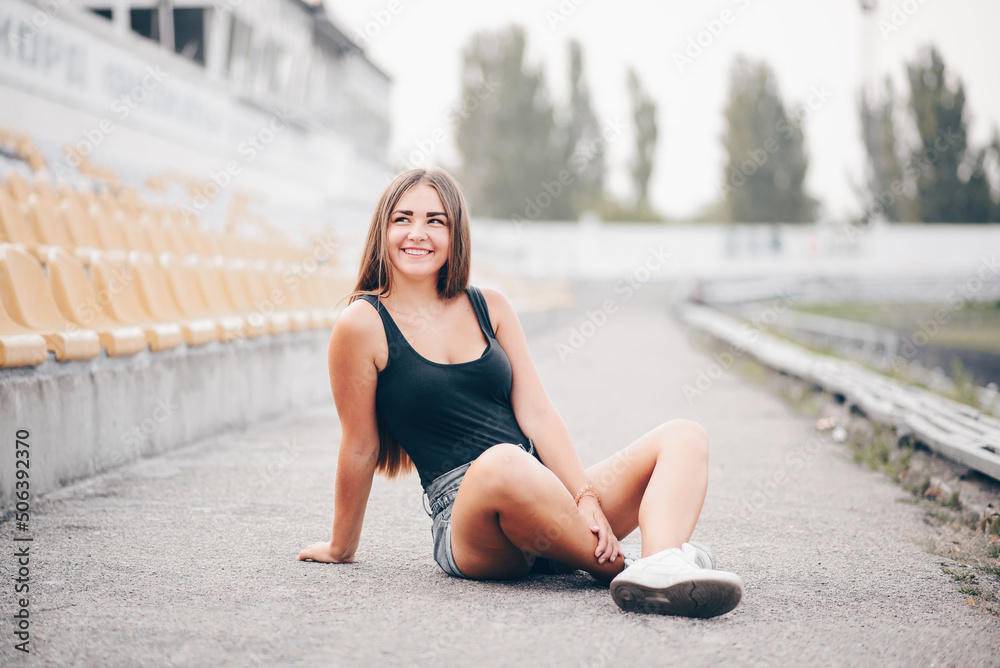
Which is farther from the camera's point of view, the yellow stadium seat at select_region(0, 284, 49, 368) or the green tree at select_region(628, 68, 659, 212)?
the green tree at select_region(628, 68, 659, 212)

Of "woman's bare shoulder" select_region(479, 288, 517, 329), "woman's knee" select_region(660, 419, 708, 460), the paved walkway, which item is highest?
"woman's bare shoulder" select_region(479, 288, 517, 329)

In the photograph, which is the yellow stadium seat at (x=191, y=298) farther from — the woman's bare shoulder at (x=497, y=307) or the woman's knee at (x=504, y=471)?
the woman's knee at (x=504, y=471)

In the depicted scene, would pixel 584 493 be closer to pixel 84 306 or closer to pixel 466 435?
pixel 466 435

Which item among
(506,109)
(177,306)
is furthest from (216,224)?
(506,109)

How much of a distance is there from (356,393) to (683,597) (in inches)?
43.0

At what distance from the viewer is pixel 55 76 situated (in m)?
10.4

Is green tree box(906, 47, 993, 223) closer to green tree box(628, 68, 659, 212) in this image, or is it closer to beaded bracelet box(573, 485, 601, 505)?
green tree box(628, 68, 659, 212)

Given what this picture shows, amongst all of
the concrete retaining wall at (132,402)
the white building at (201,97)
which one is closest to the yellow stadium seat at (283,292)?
the concrete retaining wall at (132,402)

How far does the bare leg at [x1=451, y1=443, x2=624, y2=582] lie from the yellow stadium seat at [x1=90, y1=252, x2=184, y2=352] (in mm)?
2893

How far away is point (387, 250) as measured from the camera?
278 cm

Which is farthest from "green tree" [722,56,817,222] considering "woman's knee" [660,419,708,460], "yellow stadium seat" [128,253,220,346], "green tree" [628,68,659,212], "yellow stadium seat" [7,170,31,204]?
"woman's knee" [660,419,708,460]

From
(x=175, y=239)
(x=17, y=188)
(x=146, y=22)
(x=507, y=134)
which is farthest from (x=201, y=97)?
(x=507, y=134)

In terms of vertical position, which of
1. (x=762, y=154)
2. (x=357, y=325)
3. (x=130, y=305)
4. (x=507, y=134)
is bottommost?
Answer: (x=130, y=305)

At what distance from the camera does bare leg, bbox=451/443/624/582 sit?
7.95 ft
